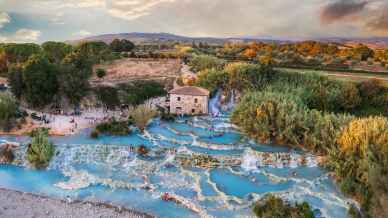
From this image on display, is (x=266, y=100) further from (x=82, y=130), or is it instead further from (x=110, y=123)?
(x=82, y=130)

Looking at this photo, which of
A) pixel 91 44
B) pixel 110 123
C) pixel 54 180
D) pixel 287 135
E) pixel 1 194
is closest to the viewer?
pixel 1 194

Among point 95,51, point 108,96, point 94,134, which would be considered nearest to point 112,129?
point 94,134

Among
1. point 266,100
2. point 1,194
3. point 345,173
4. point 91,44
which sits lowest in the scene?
point 1,194

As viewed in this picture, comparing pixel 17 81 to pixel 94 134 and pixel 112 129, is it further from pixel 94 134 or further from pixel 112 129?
pixel 112 129

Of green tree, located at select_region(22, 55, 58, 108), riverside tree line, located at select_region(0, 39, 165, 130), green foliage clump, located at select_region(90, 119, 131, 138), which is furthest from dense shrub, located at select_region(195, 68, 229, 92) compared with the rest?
green tree, located at select_region(22, 55, 58, 108)

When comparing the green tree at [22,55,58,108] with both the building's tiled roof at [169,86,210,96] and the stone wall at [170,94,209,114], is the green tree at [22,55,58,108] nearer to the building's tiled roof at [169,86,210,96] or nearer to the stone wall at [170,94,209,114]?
the building's tiled roof at [169,86,210,96]

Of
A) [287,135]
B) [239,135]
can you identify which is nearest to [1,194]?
[239,135]
